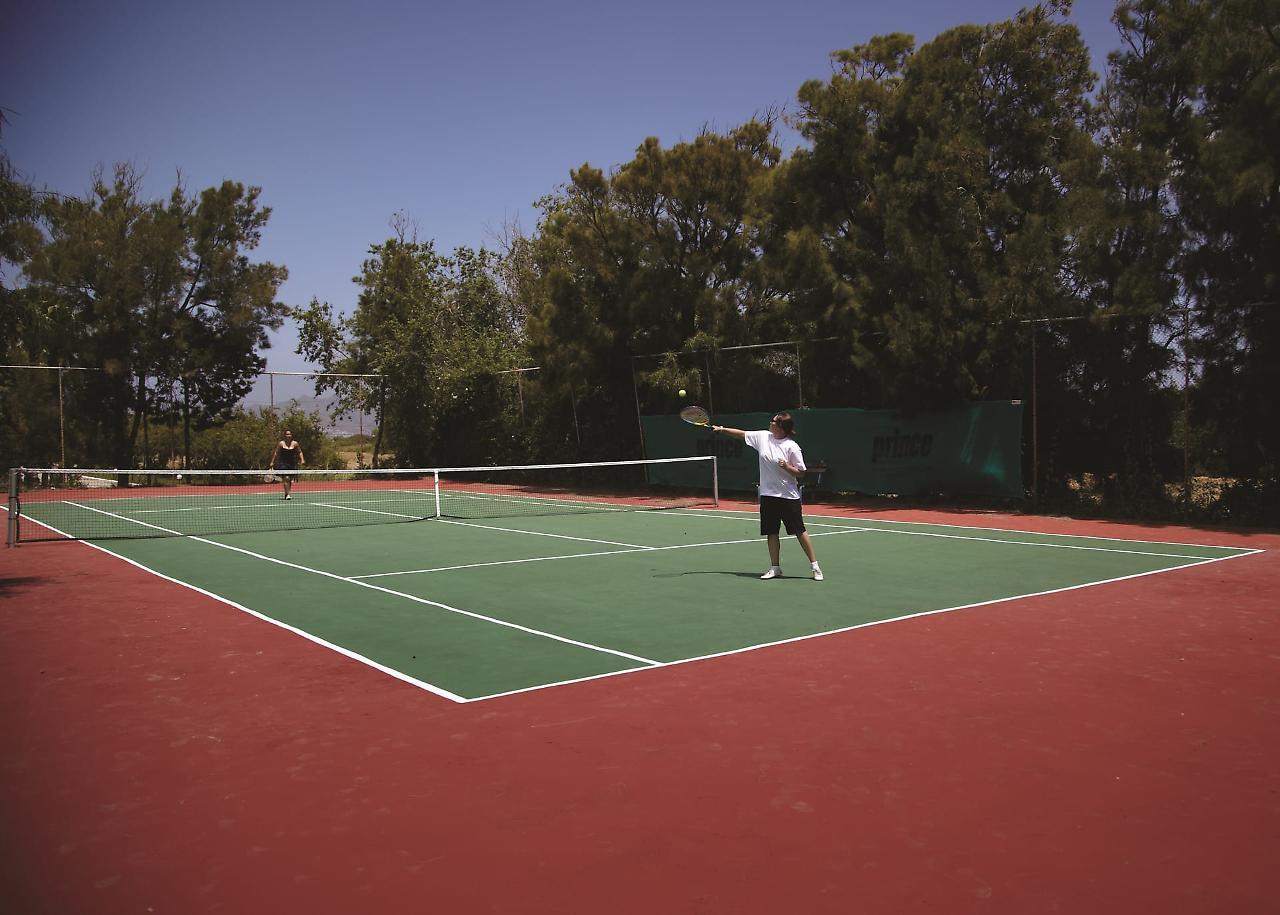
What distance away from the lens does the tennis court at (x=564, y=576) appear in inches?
288

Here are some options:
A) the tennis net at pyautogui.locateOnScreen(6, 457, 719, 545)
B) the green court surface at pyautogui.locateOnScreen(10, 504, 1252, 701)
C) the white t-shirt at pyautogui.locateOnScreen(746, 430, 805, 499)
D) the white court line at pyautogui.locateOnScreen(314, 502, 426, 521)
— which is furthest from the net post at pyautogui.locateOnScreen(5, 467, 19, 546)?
the white t-shirt at pyautogui.locateOnScreen(746, 430, 805, 499)

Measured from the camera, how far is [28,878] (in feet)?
12.0

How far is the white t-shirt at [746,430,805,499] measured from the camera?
9852 mm

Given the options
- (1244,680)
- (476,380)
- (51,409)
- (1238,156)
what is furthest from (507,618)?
(51,409)

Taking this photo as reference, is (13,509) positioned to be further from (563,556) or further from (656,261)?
(656,261)

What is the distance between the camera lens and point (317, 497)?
23.7 metres

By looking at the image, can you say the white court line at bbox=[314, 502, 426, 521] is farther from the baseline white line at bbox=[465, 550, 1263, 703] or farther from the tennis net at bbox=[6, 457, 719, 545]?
the baseline white line at bbox=[465, 550, 1263, 703]

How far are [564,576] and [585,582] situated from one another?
50 cm

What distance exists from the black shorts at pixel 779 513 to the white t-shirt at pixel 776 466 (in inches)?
2.3

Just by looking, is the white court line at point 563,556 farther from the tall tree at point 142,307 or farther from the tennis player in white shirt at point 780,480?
the tall tree at point 142,307

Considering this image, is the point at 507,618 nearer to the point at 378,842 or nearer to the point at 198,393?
the point at 378,842

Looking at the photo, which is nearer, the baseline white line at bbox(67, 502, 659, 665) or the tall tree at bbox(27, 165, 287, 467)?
the baseline white line at bbox(67, 502, 659, 665)

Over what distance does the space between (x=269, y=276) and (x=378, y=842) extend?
30.3m

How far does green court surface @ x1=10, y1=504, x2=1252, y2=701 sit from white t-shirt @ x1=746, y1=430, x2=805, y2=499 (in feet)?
3.02
